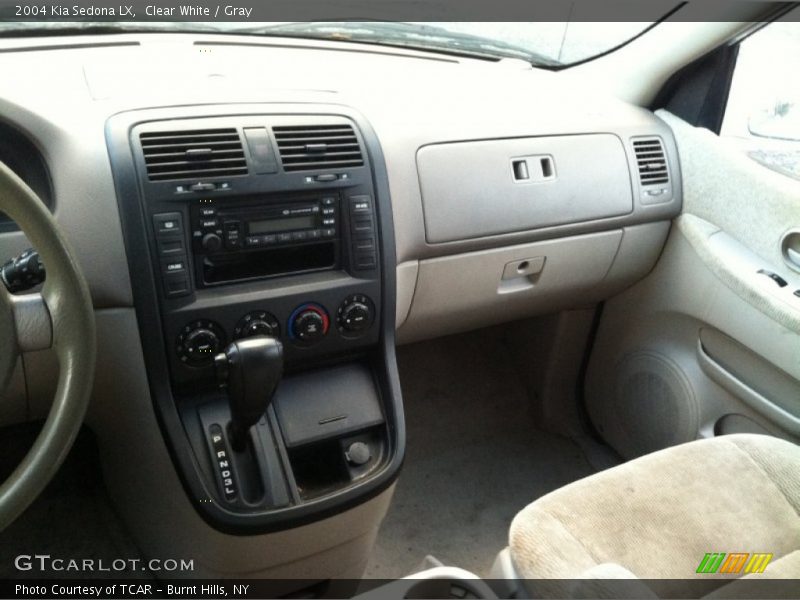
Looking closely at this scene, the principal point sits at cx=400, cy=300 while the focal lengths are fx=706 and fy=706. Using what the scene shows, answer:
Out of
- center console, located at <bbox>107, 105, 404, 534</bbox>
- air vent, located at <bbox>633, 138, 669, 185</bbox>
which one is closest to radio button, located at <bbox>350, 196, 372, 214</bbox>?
center console, located at <bbox>107, 105, 404, 534</bbox>

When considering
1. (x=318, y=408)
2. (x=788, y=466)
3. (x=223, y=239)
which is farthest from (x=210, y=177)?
(x=788, y=466)

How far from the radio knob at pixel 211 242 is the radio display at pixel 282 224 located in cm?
6

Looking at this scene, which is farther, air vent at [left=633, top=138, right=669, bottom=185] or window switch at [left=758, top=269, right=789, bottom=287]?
air vent at [left=633, top=138, right=669, bottom=185]

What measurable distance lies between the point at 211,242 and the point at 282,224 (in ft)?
0.42

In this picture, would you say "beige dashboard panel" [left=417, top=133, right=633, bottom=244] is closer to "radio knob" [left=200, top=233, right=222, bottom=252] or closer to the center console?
the center console

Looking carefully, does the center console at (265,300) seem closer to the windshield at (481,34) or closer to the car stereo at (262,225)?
the car stereo at (262,225)

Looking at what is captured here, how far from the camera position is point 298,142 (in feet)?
3.92

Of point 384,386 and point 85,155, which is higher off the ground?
point 85,155

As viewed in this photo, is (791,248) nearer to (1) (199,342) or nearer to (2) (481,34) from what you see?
(2) (481,34)

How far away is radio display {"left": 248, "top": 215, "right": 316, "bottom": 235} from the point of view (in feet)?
3.84

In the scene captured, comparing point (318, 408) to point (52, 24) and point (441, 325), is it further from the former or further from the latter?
point (52, 24)

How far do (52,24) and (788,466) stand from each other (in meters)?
1.56

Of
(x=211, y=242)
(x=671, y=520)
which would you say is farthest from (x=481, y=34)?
(x=671, y=520)

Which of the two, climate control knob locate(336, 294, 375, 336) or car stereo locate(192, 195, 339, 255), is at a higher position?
car stereo locate(192, 195, 339, 255)
